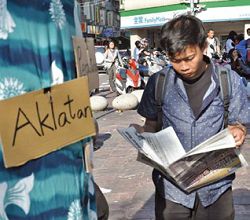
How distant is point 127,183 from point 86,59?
134 inches

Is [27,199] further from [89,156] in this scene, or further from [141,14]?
[141,14]

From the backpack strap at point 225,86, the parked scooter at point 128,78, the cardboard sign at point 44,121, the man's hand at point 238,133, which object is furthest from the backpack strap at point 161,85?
the parked scooter at point 128,78

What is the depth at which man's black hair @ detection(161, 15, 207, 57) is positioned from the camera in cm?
213

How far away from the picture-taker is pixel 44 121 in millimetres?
1437

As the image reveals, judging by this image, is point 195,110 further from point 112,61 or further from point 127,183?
point 112,61

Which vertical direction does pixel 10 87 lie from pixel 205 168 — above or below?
above

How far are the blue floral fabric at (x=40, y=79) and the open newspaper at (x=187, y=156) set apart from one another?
60 centimetres

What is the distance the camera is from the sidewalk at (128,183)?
4.10m

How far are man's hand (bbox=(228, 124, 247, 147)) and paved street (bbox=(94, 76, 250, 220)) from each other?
183 centimetres

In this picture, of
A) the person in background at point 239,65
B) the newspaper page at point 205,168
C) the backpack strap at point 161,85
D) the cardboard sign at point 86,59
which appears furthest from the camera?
the person in background at point 239,65

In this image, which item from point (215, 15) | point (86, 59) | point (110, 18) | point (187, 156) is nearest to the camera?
point (86, 59)

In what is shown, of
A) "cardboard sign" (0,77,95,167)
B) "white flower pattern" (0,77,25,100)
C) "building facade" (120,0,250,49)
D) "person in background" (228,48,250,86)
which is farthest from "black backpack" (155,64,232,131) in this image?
"building facade" (120,0,250,49)

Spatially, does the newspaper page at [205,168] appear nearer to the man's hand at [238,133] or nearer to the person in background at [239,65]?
the man's hand at [238,133]

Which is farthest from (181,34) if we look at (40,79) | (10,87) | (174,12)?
(174,12)
